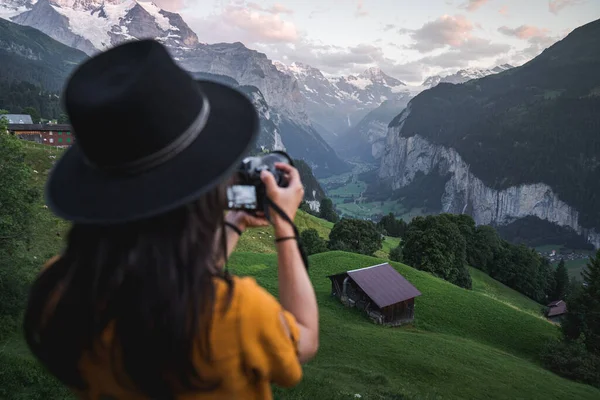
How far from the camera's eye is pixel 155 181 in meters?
1.80

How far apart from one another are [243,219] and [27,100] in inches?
6384

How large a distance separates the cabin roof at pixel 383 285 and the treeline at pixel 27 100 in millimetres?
120938

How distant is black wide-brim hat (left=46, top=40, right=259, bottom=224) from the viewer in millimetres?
1740

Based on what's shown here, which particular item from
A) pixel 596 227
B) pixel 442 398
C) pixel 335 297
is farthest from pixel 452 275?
pixel 596 227

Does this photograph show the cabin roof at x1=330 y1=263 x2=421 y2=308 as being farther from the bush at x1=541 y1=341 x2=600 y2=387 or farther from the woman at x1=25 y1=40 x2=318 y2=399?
the woman at x1=25 y1=40 x2=318 y2=399

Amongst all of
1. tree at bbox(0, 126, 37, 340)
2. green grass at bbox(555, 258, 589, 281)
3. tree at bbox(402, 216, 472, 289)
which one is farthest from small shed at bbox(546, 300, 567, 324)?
green grass at bbox(555, 258, 589, 281)

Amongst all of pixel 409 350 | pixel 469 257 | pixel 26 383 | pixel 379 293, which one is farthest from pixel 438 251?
pixel 26 383

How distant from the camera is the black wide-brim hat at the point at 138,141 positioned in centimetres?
174

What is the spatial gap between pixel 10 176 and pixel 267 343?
23.8 m

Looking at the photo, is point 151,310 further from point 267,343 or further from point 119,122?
point 119,122

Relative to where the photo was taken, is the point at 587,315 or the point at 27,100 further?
the point at 27,100

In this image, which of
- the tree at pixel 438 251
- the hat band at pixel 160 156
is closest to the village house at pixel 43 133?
the tree at pixel 438 251

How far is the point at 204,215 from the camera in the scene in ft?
6.18

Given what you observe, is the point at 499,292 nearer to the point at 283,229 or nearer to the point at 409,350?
the point at 409,350
